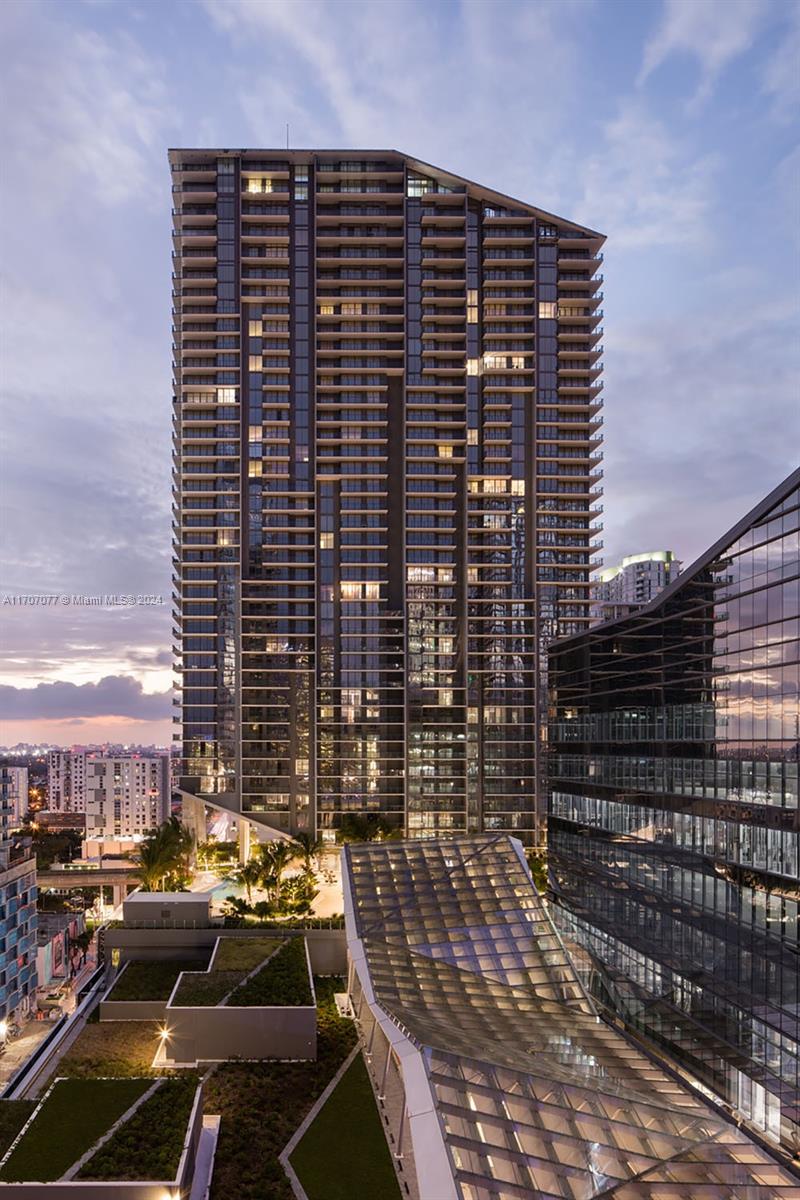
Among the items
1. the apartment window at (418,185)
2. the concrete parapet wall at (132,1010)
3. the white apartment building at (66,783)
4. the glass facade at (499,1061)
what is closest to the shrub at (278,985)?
the glass facade at (499,1061)

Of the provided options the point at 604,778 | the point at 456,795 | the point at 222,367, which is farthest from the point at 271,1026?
Answer: the point at 222,367

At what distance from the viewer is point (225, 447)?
7306 cm

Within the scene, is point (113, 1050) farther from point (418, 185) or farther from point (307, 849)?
point (418, 185)

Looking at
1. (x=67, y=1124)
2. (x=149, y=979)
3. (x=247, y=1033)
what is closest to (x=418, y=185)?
(x=149, y=979)

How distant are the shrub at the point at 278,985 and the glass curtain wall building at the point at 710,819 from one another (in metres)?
16.3

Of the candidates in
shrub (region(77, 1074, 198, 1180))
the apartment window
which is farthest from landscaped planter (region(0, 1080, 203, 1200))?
the apartment window

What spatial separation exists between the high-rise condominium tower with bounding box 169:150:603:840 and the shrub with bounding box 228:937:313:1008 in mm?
29700

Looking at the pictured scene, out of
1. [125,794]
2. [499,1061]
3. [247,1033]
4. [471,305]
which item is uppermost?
[471,305]

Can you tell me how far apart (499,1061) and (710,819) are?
15.0m

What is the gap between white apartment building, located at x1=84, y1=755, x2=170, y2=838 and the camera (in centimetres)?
14050

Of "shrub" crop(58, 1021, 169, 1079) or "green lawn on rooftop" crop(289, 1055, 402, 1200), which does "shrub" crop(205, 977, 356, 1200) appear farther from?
"shrub" crop(58, 1021, 169, 1079)

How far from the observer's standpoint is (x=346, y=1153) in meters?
25.8

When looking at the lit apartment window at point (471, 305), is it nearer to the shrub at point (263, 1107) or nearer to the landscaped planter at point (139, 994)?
the landscaped planter at point (139, 994)

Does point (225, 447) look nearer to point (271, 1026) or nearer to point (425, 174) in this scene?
point (425, 174)
